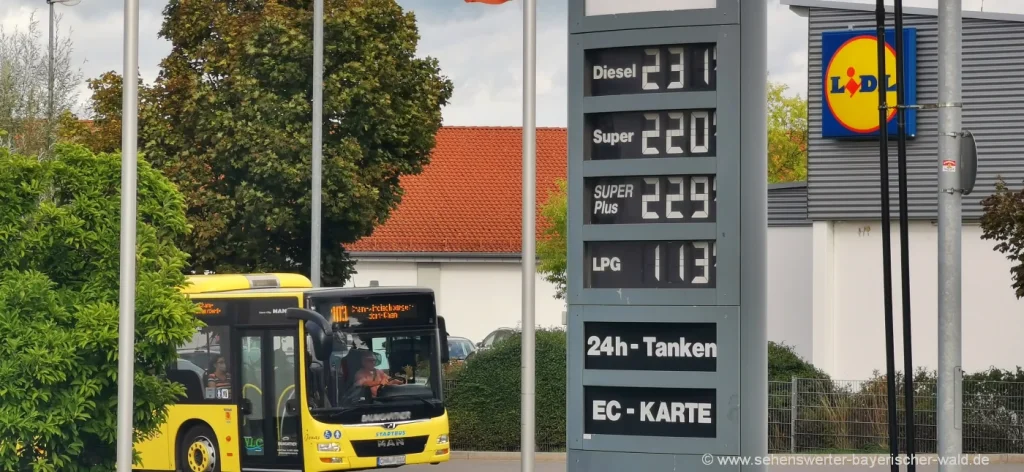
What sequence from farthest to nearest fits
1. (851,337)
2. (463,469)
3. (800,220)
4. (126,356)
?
(800,220)
(851,337)
(463,469)
(126,356)

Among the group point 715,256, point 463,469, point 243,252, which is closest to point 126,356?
point 715,256

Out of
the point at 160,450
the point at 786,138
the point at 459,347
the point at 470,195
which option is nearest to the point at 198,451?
the point at 160,450

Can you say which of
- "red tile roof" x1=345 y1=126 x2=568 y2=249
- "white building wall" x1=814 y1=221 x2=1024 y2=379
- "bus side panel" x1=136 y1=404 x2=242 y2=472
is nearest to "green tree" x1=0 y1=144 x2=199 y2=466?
"bus side panel" x1=136 y1=404 x2=242 y2=472

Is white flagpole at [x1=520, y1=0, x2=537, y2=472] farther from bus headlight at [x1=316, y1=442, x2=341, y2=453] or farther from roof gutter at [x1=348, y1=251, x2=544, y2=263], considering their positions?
roof gutter at [x1=348, y1=251, x2=544, y2=263]

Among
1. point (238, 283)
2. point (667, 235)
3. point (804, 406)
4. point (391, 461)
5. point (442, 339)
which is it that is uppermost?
point (667, 235)

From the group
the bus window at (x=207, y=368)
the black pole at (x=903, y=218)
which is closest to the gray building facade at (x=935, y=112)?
the bus window at (x=207, y=368)

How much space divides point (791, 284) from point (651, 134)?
2505cm

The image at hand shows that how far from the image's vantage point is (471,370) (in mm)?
23594

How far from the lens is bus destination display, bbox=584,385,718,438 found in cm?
902

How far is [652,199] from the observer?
909 centimetres

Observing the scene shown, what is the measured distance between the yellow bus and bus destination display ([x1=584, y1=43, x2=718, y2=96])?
9761 mm

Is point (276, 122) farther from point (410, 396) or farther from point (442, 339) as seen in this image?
point (410, 396)

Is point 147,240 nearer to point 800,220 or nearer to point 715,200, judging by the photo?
point 715,200

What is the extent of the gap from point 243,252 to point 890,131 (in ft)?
41.5
